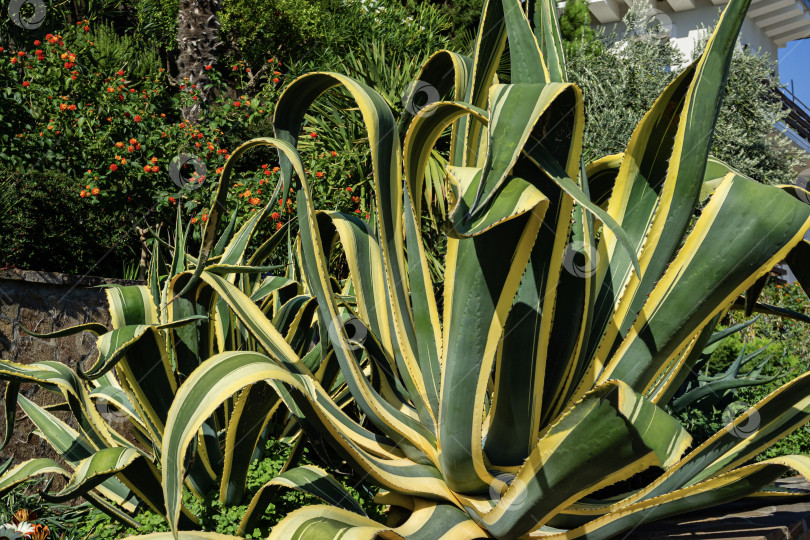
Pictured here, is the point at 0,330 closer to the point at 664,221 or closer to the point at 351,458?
the point at 351,458

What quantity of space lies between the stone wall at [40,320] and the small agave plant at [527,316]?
1.86m

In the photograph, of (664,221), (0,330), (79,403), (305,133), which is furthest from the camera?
(305,133)

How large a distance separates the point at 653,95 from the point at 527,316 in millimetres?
7236

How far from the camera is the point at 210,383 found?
119 centimetres

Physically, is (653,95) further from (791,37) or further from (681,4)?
(791,37)

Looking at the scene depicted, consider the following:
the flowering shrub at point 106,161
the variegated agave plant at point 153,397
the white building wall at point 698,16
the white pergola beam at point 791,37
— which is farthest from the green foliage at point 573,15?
the variegated agave plant at point 153,397

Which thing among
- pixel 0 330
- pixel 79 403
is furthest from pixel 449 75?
pixel 0 330

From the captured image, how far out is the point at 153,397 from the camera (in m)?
1.64

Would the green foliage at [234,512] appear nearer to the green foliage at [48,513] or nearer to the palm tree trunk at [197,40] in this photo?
the green foliage at [48,513]

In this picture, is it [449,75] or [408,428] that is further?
[449,75]

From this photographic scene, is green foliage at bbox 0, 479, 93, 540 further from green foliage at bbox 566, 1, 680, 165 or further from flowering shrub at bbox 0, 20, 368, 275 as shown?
green foliage at bbox 566, 1, 680, 165

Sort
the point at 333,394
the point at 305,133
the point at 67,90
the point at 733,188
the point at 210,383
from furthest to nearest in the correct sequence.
Answer: 1. the point at 305,133
2. the point at 67,90
3. the point at 333,394
4. the point at 733,188
5. the point at 210,383

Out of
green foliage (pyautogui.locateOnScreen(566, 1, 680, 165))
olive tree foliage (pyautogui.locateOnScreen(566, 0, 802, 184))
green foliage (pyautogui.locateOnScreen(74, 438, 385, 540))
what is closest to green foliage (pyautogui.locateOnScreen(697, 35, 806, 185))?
olive tree foliage (pyautogui.locateOnScreen(566, 0, 802, 184))

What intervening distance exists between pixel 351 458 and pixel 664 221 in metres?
0.79
